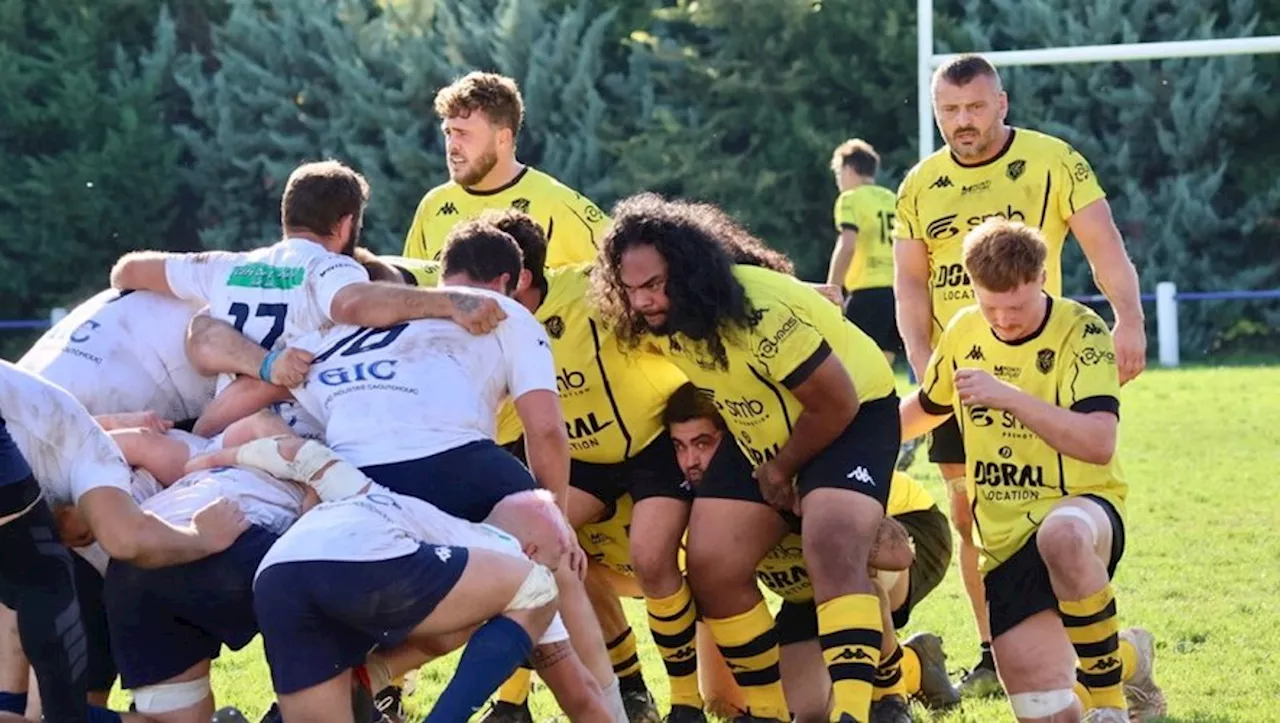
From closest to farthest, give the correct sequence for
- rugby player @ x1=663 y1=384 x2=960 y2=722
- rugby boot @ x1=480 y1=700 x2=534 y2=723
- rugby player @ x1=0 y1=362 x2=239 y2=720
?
1. rugby player @ x1=0 y1=362 x2=239 y2=720
2. rugby player @ x1=663 y1=384 x2=960 y2=722
3. rugby boot @ x1=480 y1=700 x2=534 y2=723

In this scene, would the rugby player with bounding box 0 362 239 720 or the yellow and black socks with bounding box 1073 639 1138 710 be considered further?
the yellow and black socks with bounding box 1073 639 1138 710

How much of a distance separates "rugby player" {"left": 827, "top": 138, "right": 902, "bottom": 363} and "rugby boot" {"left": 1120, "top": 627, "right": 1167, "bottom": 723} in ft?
31.3

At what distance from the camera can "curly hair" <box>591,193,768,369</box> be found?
5387mm

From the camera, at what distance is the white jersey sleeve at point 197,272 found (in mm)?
5711

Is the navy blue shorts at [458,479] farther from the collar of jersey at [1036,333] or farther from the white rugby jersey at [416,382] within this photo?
the collar of jersey at [1036,333]

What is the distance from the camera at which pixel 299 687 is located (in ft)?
15.1

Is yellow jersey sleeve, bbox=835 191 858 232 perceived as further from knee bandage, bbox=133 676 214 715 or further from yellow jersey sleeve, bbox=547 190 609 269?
knee bandage, bbox=133 676 214 715

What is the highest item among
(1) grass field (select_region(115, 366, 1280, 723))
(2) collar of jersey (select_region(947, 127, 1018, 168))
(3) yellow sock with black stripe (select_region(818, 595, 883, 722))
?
(2) collar of jersey (select_region(947, 127, 1018, 168))

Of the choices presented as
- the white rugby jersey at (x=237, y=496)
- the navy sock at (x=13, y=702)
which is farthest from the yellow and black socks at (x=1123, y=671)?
the navy sock at (x=13, y=702)

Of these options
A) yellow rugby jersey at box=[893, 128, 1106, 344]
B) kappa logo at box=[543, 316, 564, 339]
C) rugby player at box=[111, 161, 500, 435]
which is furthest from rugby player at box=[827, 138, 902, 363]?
rugby player at box=[111, 161, 500, 435]

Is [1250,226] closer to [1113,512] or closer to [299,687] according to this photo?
[1113,512]

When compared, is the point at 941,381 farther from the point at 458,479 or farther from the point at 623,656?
the point at 458,479

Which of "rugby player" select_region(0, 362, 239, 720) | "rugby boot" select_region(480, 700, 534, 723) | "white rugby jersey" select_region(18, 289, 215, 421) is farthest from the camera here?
"rugby boot" select_region(480, 700, 534, 723)

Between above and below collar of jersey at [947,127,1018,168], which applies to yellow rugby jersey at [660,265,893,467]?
below
